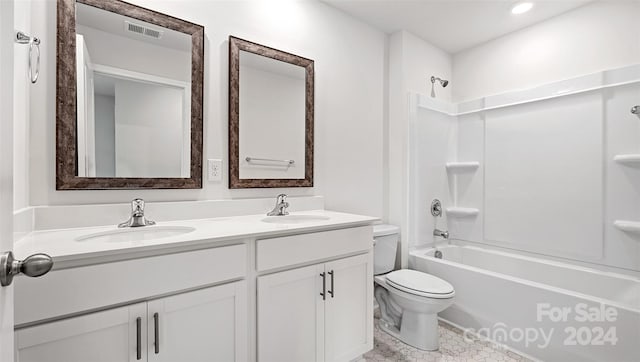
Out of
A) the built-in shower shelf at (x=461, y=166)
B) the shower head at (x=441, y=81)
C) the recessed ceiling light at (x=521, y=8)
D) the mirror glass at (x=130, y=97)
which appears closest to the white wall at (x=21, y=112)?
the mirror glass at (x=130, y=97)

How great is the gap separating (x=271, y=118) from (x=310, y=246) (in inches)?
34.8

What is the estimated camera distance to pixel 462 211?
9.05 feet

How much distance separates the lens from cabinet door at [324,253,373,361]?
56.1 inches

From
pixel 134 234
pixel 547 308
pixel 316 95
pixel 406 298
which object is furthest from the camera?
pixel 316 95

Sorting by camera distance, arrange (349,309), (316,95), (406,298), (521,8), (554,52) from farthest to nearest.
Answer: (554,52), (521,8), (316,95), (406,298), (349,309)

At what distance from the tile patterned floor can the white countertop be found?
94 centimetres

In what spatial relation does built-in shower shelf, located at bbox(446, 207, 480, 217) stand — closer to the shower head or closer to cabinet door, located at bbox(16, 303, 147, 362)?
the shower head

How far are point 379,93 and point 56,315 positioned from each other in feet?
7.72

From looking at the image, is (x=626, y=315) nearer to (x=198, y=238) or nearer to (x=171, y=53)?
(x=198, y=238)

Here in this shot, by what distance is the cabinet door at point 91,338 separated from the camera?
0.79 m

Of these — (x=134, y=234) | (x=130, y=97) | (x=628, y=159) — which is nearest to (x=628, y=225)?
(x=628, y=159)

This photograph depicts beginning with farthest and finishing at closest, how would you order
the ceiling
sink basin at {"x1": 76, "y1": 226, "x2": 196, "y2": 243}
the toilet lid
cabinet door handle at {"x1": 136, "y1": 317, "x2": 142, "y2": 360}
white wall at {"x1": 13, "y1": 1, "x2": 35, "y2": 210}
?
the ceiling
the toilet lid
sink basin at {"x1": 76, "y1": 226, "x2": 196, "y2": 243}
white wall at {"x1": 13, "y1": 1, "x2": 35, "y2": 210}
cabinet door handle at {"x1": 136, "y1": 317, "x2": 142, "y2": 360}

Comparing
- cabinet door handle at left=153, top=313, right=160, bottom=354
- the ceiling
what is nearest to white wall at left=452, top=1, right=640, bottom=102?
the ceiling

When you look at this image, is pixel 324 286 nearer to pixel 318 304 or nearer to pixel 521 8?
pixel 318 304
